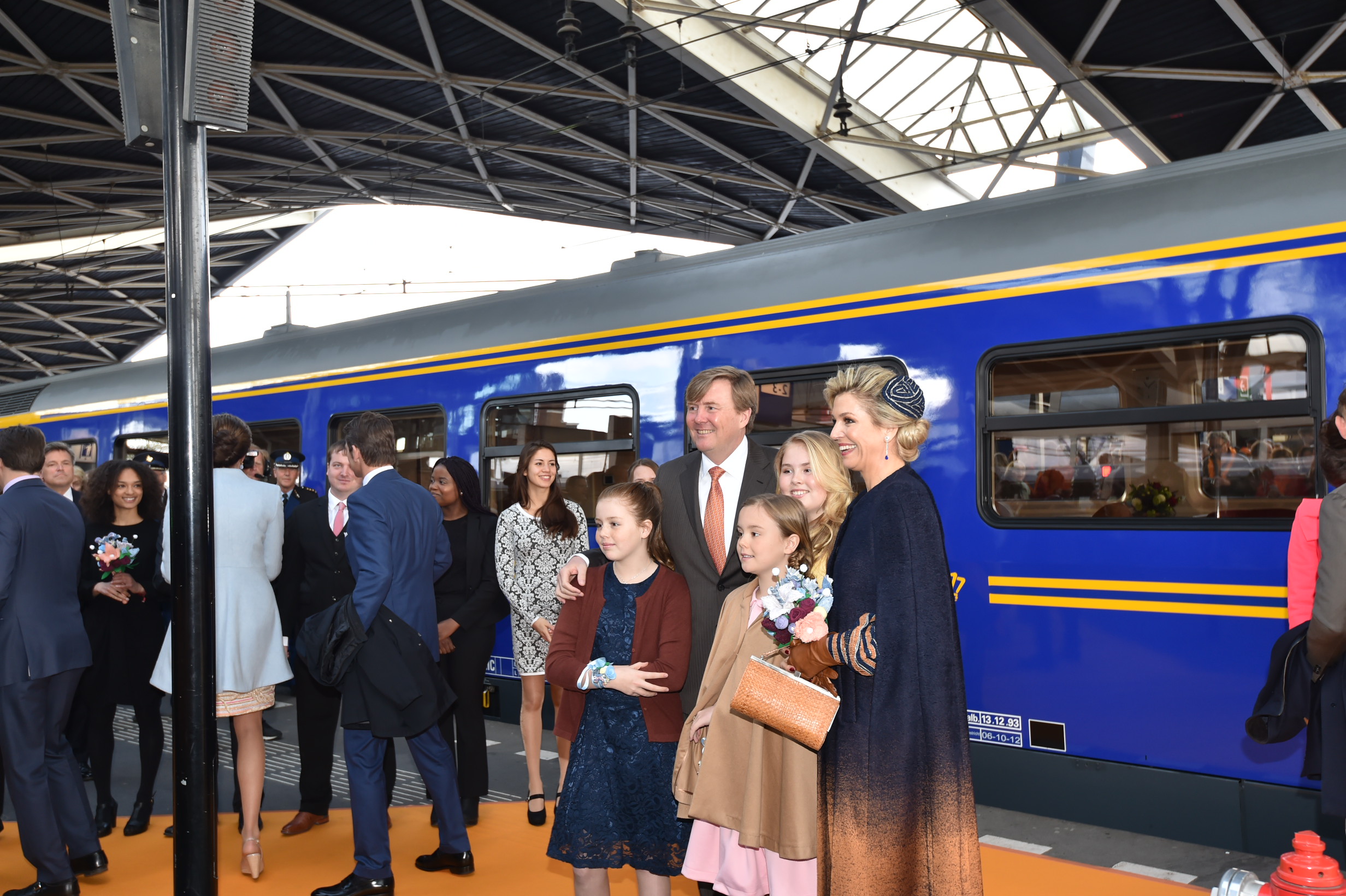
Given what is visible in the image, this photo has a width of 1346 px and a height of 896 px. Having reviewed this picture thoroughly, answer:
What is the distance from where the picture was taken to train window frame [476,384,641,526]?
706 cm

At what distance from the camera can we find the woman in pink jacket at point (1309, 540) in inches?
144

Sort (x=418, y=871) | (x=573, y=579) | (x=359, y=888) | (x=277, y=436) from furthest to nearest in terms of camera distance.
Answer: (x=277, y=436) → (x=418, y=871) → (x=359, y=888) → (x=573, y=579)

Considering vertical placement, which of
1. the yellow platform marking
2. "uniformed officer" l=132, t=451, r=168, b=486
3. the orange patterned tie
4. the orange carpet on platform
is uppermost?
"uniformed officer" l=132, t=451, r=168, b=486

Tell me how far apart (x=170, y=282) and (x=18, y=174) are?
21091 millimetres

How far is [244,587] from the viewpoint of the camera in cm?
490

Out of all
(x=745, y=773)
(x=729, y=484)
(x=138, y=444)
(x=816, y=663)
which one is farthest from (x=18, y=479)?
(x=138, y=444)

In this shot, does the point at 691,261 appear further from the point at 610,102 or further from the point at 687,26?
the point at 610,102

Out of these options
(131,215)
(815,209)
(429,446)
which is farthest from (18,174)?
(429,446)

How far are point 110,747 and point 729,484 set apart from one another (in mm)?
3878

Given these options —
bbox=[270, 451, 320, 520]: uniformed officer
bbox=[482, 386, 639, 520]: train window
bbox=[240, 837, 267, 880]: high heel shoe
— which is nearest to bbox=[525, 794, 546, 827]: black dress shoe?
bbox=[240, 837, 267, 880]: high heel shoe

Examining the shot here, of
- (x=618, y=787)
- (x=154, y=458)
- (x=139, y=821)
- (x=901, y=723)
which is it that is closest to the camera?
(x=901, y=723)

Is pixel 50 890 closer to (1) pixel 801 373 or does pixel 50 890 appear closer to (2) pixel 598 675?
(2) pixel 598 675

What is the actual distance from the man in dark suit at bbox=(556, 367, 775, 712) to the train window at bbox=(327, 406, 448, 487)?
445 centimetres

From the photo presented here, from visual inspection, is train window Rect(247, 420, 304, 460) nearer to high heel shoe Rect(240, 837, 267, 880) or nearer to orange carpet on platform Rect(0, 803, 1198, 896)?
orange carpet on platform Rect(0, 803, 1198, 896)
